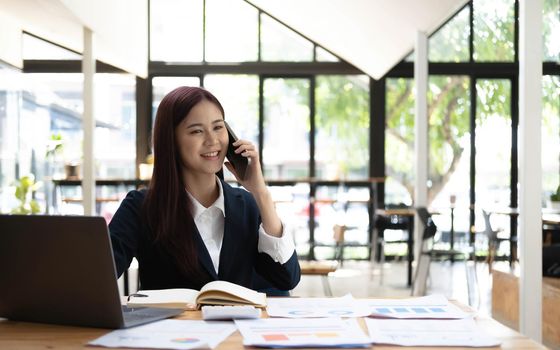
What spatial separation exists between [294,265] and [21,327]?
3.07ft

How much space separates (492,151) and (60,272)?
39.0 ft

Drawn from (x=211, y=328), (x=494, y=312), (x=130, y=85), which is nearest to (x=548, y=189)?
(x=494, y=312)

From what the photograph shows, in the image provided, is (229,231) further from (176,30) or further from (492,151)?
(176,30)

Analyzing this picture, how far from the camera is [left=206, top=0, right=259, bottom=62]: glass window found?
13484 millimetres

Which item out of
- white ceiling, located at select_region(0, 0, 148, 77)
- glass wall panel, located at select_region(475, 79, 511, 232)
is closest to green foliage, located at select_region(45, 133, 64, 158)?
white ceiling, located at select_region(0, 0, 148, 77)

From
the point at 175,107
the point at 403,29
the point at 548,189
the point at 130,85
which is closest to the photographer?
the point at 175,107

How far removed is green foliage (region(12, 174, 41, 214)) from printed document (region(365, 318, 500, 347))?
316 inches

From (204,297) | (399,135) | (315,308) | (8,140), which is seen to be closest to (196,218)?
(204,297)

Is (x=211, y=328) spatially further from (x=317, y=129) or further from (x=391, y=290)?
(x=317, y=129)

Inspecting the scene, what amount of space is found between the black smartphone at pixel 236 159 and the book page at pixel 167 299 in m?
0.46

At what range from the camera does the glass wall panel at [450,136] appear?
43.1 ft

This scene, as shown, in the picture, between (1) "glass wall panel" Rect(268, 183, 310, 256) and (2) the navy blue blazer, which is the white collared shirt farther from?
(1) "glass wall panel" Rect(268, 183, 310, 256)

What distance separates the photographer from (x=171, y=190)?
103 inches

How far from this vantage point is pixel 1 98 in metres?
9.22
